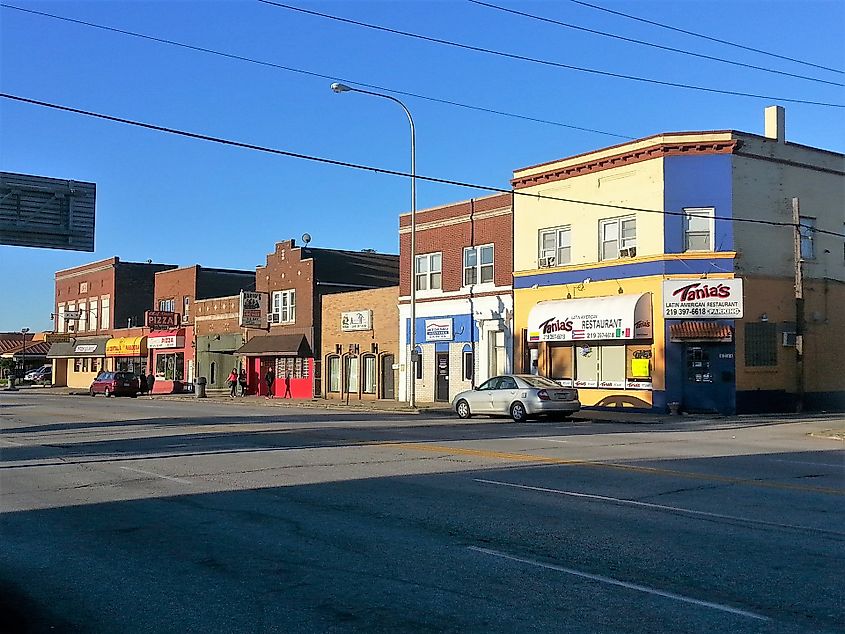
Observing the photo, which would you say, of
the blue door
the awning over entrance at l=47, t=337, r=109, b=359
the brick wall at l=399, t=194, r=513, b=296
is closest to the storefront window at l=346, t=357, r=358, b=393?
the brick wall at l=399, t=194, r=513, b=296

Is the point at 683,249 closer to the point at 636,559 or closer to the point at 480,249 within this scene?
the point at 480,249

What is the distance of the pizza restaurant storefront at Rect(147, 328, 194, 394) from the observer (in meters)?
60.8

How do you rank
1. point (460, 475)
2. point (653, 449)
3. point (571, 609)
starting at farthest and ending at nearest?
1. point (653, 449)
2. point (460, 475)
3. point (571, 609)

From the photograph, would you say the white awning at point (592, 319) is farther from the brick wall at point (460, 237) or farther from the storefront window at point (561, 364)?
the brick wall at point (460, 237)

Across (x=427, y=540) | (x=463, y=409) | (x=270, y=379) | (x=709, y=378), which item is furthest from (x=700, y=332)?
(x=270, y=379)

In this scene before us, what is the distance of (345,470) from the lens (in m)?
14.6

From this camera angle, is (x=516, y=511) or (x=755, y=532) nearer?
(x=755, y=532)

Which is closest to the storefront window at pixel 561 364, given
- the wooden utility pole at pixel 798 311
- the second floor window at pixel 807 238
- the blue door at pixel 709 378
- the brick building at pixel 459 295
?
the brick building at pixel 459 295

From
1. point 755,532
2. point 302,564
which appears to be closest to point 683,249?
point 755,532

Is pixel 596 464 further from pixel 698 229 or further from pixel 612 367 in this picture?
pixel 612 367

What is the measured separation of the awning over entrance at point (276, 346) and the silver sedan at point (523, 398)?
20983 mm

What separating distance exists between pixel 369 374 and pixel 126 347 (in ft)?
103

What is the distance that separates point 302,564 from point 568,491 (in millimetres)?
4834

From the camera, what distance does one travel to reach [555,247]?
113 ft
